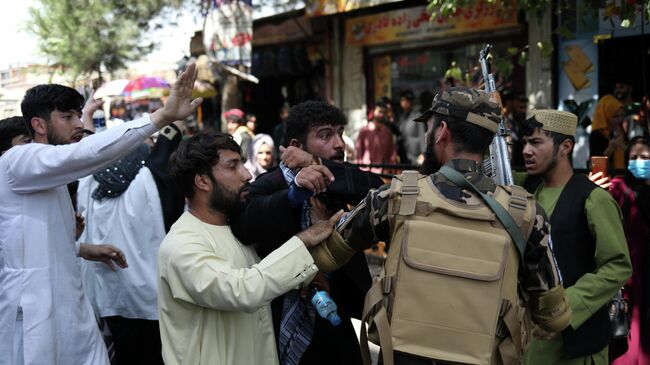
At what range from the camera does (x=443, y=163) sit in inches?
97.3

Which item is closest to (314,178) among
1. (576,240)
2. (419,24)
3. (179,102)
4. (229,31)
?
(179,102)

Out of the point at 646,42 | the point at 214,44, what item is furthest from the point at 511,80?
the point at 214,44

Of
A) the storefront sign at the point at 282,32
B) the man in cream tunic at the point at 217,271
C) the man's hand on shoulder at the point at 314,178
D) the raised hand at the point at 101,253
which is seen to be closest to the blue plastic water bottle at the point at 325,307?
the man in cream tunic at the point at 217,271

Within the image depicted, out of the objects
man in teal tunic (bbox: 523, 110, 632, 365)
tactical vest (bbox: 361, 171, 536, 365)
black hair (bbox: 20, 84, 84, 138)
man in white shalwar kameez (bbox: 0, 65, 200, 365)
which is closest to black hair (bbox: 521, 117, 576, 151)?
man in teal tunic (bbox: 523, 110, 632, 365)

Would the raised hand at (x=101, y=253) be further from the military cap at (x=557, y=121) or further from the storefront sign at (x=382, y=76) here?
the storefront sign at (x=382, y=76)

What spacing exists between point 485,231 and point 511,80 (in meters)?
9.23

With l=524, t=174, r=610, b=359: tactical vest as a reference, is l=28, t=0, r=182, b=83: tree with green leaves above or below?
above

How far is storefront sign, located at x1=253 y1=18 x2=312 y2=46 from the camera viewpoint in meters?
14.8

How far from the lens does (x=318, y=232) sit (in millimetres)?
2549

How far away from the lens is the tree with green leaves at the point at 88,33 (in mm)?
19312

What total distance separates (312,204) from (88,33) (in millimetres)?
19960

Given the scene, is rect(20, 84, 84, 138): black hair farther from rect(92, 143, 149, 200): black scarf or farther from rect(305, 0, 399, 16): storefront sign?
rect(305, 0, 399, 16): storefront sign

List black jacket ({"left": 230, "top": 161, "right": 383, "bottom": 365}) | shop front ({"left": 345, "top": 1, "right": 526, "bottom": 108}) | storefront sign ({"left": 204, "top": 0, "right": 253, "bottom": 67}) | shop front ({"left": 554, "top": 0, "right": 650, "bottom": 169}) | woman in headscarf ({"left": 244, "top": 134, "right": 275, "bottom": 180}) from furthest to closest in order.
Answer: storefront sign ({"left": 204, "top": 0, "right": 253, "bottom": 67}), shop front ({"left": 345, "top": 1, "right": 526, "bottom": 108}), shop front ({"left": 554, "top": 0, "right": 650, "bottom": 169}), woman in headscarf ({"left": 244, "top": 134, "right": 275, "bottom": 180}), black jacket ({"left": 230, "top": 161, "right": 383, "bottom": 365})

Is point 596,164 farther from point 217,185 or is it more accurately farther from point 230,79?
point 230,79
